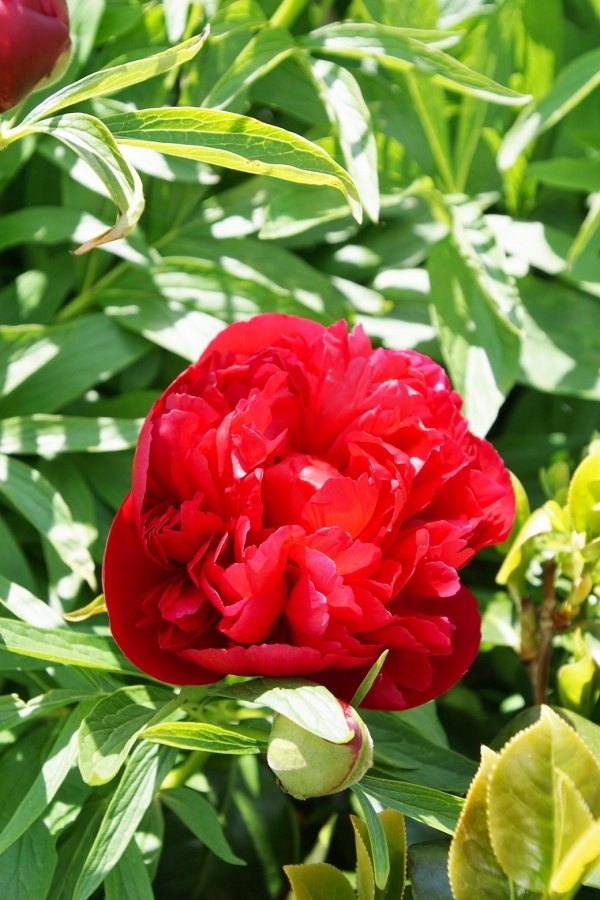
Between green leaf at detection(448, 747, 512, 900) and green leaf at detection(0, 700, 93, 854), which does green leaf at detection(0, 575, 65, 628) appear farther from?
green leaf at detection(448, 747, 512, 900)

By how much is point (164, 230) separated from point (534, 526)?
0.29m

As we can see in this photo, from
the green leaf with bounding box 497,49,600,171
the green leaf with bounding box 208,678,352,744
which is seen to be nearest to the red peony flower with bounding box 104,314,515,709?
the green leaf with bounding box 208,678,352,744

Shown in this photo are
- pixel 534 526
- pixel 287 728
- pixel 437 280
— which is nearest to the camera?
pixel 287 728

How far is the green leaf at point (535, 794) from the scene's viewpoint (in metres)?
0.31

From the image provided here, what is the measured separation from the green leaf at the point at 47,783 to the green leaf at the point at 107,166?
20 centimetres

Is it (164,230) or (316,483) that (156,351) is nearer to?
(164,230)

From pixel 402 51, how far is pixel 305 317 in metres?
0.15

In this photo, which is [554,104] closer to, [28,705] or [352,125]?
[352,125]

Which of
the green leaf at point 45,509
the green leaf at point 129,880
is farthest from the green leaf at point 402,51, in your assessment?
the green leaf at point 129,880

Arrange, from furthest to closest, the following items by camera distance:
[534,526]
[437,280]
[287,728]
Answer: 1. [437,280]
2. [534,526]
3. [287,728]

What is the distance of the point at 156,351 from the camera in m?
0.59

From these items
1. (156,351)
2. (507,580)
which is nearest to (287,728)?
(507,580)

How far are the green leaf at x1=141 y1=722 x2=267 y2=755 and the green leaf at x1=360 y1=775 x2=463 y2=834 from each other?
2.0 inches

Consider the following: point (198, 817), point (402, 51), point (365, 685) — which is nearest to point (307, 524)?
point (365, 685)
